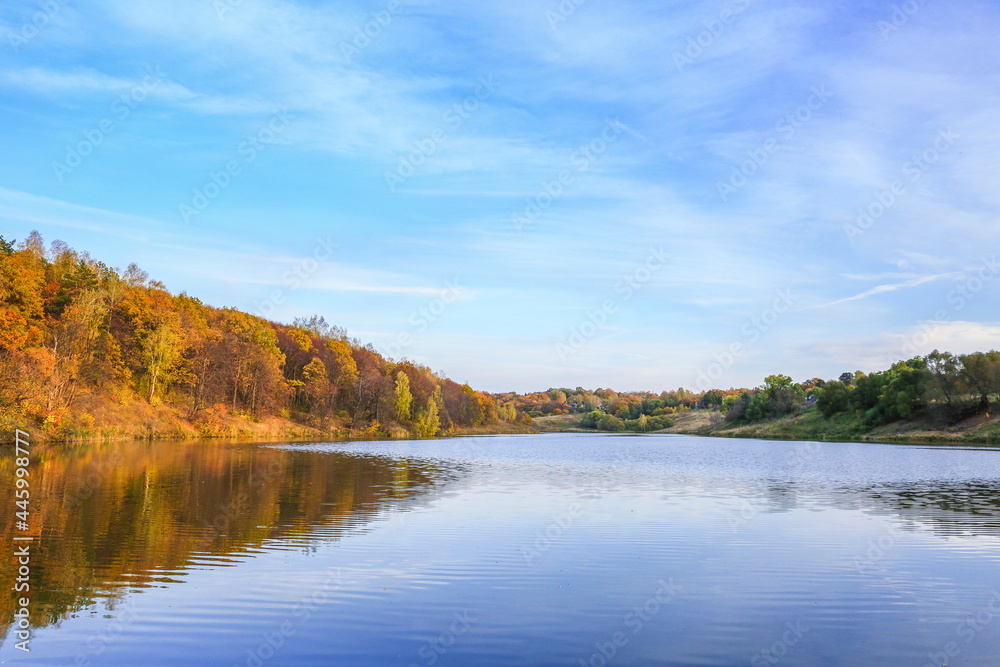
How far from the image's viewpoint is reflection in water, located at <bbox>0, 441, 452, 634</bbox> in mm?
11719

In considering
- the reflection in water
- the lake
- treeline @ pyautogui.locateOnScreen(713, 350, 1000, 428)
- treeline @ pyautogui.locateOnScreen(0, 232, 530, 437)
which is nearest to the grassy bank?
treeline @ pyautogui.locateOnScreen(713, 350, 1000, 428)

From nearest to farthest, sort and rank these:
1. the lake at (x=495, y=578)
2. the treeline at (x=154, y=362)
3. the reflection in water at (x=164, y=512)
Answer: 1. the lake at (x=495, y=578)
2. the reflection in water at (x=164, y=512)
3. the treeline at (x=154, y=362)

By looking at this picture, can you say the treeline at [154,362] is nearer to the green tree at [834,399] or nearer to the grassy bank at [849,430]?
the grassy bank at [849,430]

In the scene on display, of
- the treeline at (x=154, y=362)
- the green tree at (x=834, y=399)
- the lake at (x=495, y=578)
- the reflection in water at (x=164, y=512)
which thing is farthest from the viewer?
the green tree at (x=834, y=399)

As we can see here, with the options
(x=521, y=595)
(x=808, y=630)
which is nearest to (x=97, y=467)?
(x=521, y=595)

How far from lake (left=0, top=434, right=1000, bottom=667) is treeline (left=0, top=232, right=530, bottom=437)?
25183mm

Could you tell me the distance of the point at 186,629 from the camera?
29.8ft

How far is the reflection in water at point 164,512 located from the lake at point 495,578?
104mm

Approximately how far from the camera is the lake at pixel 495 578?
28.4ft

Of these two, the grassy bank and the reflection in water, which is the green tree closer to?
the grassy bank

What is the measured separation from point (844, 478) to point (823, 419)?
9857cm

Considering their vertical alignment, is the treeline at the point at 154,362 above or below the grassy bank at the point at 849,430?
above

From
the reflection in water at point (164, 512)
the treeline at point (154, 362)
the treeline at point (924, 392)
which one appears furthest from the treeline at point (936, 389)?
the reflection in water at point (164, 512)

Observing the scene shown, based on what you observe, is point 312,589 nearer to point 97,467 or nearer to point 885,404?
point 97,467
